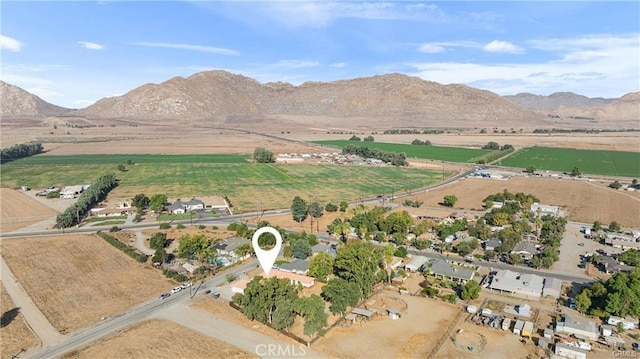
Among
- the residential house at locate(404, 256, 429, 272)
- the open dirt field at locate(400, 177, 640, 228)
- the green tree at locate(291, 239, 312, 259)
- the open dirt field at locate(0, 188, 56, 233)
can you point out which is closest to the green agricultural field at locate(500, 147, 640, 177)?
the open dirt field at locate(400, 177, 640, 228)

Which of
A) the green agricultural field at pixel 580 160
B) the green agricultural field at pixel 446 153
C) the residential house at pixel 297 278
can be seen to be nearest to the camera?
the residential house at pixel 297 278

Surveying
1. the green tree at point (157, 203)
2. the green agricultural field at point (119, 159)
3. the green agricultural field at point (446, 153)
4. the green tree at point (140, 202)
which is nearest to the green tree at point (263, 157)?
the green agricultural field at point (119, 159)

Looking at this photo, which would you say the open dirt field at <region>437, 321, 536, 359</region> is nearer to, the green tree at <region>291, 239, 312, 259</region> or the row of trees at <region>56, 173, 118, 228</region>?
the green tree at <region>291, 239, 312, 259</region>

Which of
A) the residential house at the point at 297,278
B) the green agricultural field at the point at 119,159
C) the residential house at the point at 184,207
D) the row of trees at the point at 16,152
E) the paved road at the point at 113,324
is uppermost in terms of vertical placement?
the row of trees at the point at 16,152

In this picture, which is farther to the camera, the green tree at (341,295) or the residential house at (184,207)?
the residential house at (184,207)

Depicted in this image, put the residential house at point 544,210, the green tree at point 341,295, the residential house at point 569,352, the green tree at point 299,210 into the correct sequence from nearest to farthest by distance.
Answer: the residential house at point 569,352 → the green tree at point 341,295 → the green tree at point 299,210 → the residential house at point 544,210

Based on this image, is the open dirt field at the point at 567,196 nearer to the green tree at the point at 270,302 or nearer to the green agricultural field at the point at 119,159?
the green tree at the point at 270,302

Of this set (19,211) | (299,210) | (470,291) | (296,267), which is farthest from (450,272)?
(19,211)

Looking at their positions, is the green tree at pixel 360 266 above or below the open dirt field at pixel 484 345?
above
